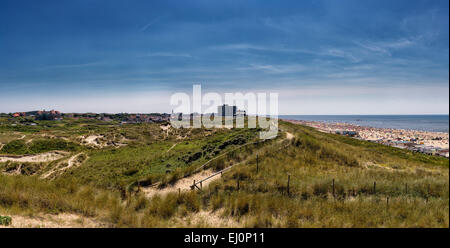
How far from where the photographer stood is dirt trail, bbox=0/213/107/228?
16.4 feet

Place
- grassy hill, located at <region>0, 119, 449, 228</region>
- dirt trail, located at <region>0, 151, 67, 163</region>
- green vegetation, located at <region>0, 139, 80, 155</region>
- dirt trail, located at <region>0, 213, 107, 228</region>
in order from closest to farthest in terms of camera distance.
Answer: dirt trail, located at <region>0, 213, 107, 228</region>, grassy hill, located at <region>0, 119, 449, 228</region>, dirt trail, located at <region>0, 151, 67, 163</region>, green vegetation, located at <region>0, 139, 80, 155</region>

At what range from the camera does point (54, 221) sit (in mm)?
5418

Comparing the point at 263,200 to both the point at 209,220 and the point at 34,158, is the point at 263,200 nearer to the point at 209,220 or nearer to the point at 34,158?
the point at 209,220

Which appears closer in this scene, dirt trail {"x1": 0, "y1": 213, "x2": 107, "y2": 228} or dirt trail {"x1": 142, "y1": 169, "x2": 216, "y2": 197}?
dirt trail {"x1": 0, "y1": 213, "x2": 107, "y2": 228}

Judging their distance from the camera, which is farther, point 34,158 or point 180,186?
point 34,158

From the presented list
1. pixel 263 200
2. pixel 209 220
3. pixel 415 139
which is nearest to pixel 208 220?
pixel 209 220

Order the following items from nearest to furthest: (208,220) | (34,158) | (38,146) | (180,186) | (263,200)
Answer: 1. (208,220)
2. (263,200)
3. (180,186)
4. (34,158)
5. (38,146)

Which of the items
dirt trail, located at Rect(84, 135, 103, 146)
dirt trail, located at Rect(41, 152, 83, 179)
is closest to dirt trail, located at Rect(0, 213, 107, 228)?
dirt trail, located at Rect(41, 152, 83, 179)

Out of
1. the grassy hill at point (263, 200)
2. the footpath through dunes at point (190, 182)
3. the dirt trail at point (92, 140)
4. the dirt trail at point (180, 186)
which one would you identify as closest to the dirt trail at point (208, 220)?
the grassy hill at point (263, 200)

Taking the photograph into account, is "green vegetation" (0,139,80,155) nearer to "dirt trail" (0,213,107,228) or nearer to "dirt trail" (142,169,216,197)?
"dirt trail" (142,169,216,197)

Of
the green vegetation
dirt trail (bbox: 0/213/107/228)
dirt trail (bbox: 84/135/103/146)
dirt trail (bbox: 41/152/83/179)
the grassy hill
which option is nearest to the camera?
dirt trail (bbox: 0/213/107/228)
